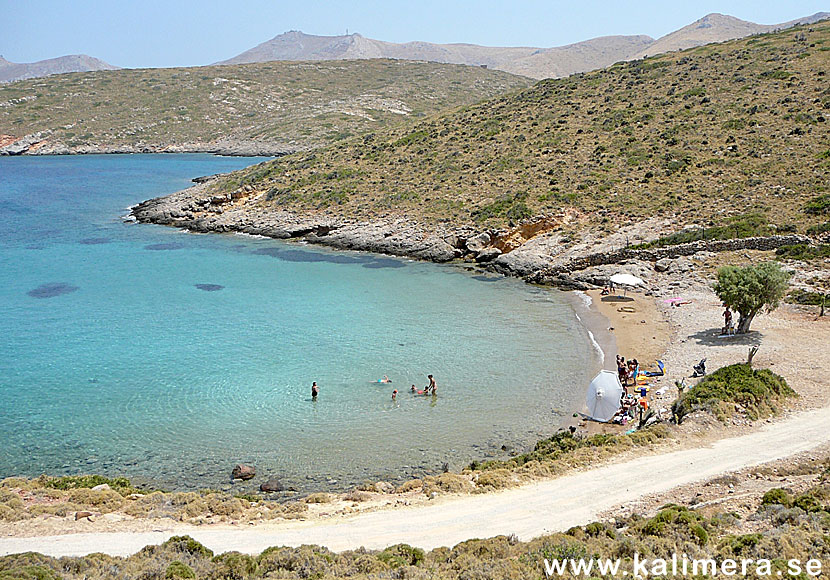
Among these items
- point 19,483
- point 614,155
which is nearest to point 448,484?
point 19,483

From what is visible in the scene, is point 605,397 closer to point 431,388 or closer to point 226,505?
point 431,388

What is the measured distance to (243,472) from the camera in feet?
62.2

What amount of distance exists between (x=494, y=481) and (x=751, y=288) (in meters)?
16.6

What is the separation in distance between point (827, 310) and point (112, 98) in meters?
159

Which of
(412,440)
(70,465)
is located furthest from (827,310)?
(70,465)

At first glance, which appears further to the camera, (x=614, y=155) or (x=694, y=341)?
(x=614, y=155)

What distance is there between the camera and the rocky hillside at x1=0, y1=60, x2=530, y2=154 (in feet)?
432

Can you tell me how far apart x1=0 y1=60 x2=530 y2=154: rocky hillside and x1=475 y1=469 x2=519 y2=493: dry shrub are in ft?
357

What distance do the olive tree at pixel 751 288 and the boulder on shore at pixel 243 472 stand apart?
21.1 meters

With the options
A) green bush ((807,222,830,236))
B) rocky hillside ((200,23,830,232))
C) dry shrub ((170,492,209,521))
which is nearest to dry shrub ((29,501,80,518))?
dry shrub ((170,492,209,521))

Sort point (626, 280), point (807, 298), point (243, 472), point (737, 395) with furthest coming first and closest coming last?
point (626, 280) < point (807, 298) < point (737, 395) < point (243, 472)

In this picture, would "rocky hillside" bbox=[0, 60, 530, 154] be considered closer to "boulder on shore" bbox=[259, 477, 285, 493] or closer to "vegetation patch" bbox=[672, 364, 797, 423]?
"vegetation patch" bbox=[672, 364, 797, 423]

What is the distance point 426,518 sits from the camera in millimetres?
15133

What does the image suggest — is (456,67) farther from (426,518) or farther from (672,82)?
(426,518)
